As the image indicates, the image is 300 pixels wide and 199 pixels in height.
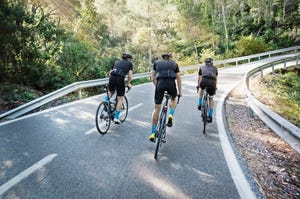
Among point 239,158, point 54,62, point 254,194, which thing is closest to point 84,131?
point 239,158

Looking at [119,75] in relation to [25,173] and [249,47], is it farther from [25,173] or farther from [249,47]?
[249,47]

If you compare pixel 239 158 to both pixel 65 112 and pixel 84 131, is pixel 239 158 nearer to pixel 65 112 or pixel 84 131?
pixel 84 131

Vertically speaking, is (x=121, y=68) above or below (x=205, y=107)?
above

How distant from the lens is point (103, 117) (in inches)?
269

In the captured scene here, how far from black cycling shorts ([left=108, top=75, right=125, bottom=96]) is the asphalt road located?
3.41 ft

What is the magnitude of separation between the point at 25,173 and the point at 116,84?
3.49m

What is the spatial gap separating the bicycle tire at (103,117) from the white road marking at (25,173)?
1775 mm

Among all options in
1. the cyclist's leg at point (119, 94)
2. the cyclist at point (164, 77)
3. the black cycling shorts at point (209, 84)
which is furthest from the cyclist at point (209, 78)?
the cyclist's leg at point (119, 94)

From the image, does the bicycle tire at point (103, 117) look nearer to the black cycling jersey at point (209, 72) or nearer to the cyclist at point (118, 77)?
the cyclist at point (118, 77)

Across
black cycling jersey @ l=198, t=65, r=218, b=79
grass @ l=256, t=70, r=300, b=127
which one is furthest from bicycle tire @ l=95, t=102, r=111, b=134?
grass @ l=256, t=70, r=300, b=127

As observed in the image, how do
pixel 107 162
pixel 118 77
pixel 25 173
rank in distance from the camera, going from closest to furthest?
pixel 25 173 < pixel 107 162 < pixel 118 77

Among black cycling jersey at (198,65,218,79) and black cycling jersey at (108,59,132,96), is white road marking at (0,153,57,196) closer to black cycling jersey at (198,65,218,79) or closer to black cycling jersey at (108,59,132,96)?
black cycling jersey at (108,59,132,96)

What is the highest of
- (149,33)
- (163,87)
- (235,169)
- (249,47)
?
(149,33)

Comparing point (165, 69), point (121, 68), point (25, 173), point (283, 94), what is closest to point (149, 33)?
point (283, 94)
